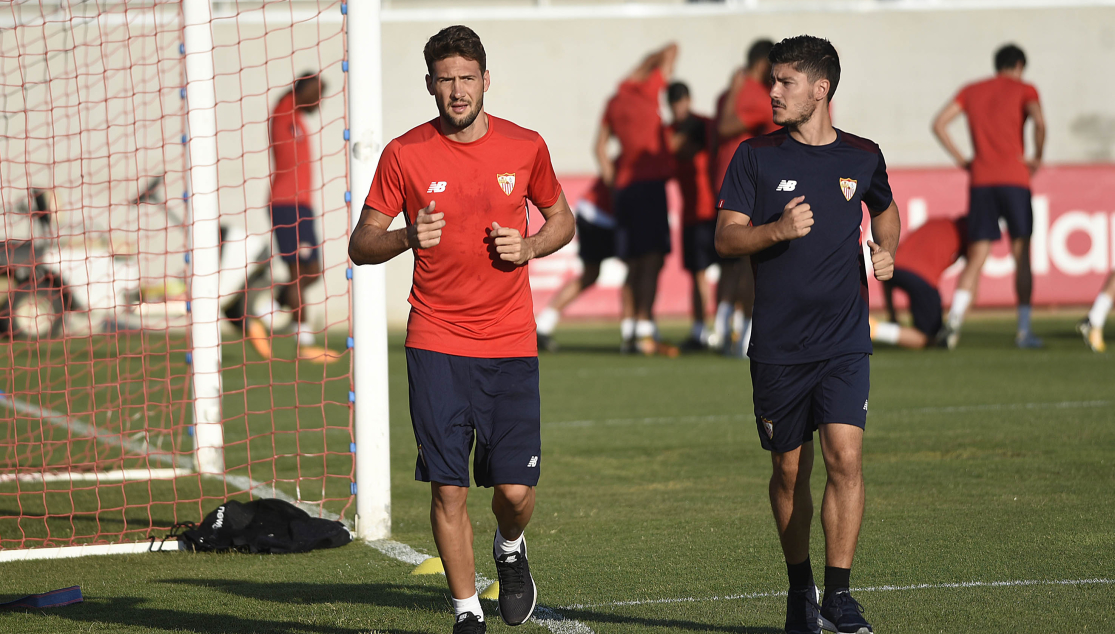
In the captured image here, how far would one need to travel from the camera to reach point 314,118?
19688mm

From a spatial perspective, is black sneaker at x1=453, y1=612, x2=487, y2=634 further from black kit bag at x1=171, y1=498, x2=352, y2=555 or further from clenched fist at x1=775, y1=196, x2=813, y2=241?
Answer: black kit bag at x1=171, y1=498, x2=352, y2=555

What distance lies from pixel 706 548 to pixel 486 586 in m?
0.99

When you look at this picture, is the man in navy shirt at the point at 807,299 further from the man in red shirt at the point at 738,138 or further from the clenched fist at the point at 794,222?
the man in red shirt at the point at 738,138

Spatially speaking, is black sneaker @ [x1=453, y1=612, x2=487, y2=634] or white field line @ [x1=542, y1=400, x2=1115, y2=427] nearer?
black sneaker @ [x1=453, y1=612, x2=487, y2=634]

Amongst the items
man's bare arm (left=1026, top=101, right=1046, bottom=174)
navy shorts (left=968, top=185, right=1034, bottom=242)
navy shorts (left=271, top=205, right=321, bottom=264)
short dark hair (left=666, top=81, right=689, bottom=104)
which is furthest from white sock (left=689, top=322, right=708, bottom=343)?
navy shorts (left=271, top=205, right=321, bottom=264)

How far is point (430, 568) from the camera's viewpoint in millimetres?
5211

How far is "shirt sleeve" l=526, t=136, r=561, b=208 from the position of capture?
435 cm

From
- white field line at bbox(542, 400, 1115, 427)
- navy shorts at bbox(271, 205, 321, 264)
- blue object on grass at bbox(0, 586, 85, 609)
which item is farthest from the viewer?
navy shorts at bbox(271, 205, 321, 264)

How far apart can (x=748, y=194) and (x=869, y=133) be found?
18.4 m

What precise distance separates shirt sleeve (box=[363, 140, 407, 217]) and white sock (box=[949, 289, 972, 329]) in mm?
9686

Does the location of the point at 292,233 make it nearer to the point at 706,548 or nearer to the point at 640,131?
the point at 640,131

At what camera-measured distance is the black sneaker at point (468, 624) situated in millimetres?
4070

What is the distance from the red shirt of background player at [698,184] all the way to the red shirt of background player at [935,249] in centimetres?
209

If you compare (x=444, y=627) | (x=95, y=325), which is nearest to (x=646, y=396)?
(x=444, y=627)
